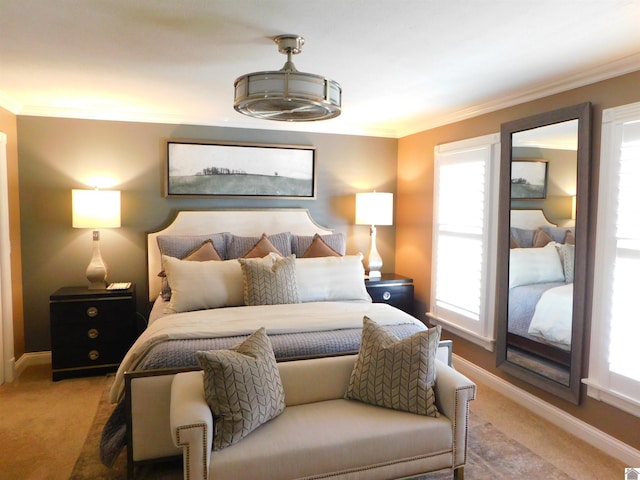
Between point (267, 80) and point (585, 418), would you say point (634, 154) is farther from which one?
point (267, 80)

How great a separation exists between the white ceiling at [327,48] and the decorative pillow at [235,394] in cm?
162

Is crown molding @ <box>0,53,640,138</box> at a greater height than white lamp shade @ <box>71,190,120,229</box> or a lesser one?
greater

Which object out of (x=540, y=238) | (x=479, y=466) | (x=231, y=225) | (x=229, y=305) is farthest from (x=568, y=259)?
(x=231, y=225)

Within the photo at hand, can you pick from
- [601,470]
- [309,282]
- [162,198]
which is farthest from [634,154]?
[162,198]

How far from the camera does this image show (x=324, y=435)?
212 centimetres

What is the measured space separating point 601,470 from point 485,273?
160 centimetres

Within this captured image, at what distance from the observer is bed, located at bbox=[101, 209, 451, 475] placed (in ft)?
7.82

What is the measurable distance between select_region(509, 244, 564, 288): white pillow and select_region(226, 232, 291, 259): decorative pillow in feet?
6.56

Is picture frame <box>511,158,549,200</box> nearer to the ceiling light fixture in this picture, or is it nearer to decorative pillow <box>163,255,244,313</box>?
the ceiling light fixture

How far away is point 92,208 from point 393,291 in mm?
2890

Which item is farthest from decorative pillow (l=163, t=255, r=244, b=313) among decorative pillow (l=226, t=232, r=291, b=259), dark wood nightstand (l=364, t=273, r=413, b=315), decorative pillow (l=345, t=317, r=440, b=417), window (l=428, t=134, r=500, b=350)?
window (l=428, t=134, r=500, b=350)

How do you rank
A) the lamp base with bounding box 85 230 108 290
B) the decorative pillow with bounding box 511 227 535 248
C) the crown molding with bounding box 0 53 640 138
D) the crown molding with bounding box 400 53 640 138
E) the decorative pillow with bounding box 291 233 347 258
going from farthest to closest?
the decorative pillow with bounding box 291 233 347 258
the lamp base with bounding box 85 230 108 290
the decorative pillow with bounding box 511 227 535 248
the crown molding with bounding box 0 53 640 138
the crown molding with bounding box 400 53 640 138

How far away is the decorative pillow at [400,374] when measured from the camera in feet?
7.63

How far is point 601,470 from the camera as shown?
2535 mm
